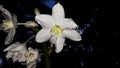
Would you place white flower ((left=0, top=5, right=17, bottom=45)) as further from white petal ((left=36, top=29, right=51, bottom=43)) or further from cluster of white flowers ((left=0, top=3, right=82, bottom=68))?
white petal ((left=36, top=29, right=51, bottom=43))

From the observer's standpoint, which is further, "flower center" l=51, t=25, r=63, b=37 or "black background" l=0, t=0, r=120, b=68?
"black background" l=0, t=0, r=120, b=68

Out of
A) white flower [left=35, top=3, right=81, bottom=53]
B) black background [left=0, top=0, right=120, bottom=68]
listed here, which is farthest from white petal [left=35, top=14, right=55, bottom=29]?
black background [left=0, top=0, right=120, bottom=68]

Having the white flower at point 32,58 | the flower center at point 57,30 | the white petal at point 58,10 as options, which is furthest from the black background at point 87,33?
the white flower at point 32,58

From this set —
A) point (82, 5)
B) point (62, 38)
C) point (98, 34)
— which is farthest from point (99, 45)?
point (62, 38)

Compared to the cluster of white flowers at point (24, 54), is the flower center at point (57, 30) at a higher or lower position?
higher

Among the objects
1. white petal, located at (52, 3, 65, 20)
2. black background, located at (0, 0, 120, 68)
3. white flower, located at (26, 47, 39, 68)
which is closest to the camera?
white flower, located at (26, 47, 39, 68)

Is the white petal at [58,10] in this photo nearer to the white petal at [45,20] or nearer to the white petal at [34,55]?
the white petal at [45,20]

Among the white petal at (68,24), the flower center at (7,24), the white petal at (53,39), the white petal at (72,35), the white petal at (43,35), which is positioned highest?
the flower center at (7,24)

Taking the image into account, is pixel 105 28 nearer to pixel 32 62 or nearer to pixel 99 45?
pixel 99 45
